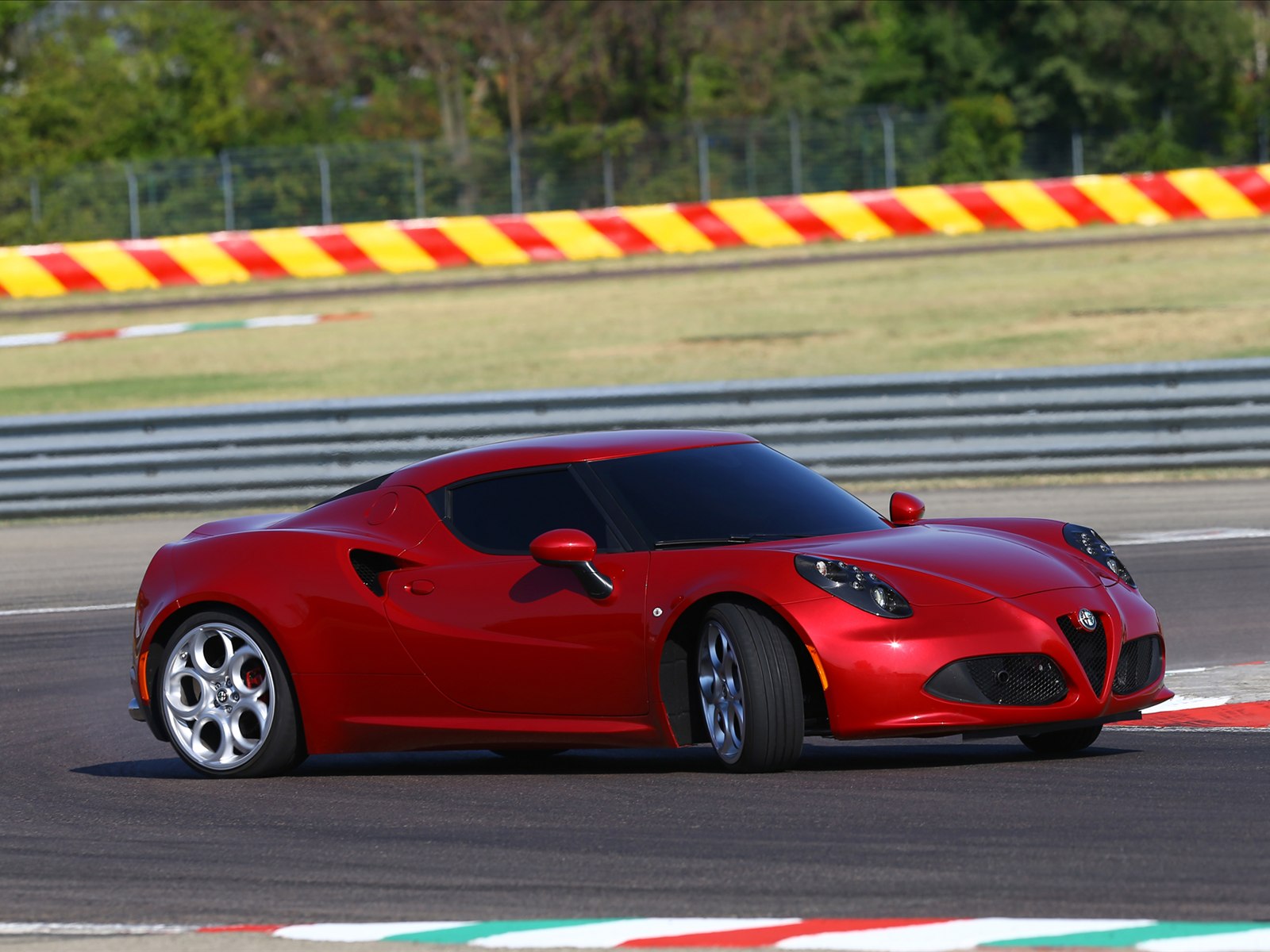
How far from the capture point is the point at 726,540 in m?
7.16

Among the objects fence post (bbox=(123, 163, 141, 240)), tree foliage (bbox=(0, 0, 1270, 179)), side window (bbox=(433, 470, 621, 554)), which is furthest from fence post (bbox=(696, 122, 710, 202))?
side window (bbox=(433, 470, 621, 554))

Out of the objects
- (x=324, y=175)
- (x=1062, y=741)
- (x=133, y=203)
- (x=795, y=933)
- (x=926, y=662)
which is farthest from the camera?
(x=324, y=175)

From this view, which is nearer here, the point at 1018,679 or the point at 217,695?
the point at 1018,679

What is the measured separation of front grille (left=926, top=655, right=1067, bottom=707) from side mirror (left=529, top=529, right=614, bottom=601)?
1.14 meters

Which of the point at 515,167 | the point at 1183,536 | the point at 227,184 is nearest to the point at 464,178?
the point at 515,167

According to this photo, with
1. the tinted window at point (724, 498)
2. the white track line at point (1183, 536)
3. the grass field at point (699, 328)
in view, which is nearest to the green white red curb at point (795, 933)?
the tinted window at point (724, 498)

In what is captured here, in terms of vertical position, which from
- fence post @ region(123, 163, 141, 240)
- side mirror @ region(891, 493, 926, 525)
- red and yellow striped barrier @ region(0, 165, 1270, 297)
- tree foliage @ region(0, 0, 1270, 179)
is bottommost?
side mirror @ region(891, 493, 926, 525)

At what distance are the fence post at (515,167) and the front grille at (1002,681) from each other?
3396 cm

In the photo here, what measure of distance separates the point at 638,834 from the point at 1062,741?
1.94 m

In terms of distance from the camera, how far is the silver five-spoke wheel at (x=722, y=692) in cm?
675

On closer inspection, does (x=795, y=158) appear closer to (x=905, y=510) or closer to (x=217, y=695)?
(x=905, y=510)

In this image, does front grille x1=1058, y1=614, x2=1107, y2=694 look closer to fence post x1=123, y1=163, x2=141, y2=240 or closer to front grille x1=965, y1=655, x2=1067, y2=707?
front grille x1=965, y1=655, x2=1067, y2=707

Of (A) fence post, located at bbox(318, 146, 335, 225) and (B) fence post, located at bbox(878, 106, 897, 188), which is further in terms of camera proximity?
(B) fence post, located at bbox(878, 106, 897, 188)

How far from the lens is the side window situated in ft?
24.1
